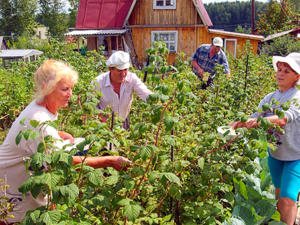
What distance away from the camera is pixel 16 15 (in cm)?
3509

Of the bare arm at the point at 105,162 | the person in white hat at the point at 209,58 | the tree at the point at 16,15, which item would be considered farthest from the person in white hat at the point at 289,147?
Result: the tree at the point at 16,15

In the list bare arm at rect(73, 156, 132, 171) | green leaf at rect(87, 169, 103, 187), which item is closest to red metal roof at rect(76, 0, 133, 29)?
bare arm at rect(73, 156, 132, 171)

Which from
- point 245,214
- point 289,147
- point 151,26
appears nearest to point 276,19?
point 151,26

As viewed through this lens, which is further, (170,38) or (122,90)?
(170,38)

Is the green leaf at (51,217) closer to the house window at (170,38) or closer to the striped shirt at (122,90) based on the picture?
the striped shirt at (122,90)

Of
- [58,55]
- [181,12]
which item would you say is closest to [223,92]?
[58,55]

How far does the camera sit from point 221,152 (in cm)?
212

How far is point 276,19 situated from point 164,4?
11.7 m

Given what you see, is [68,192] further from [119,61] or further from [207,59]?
[207,59]

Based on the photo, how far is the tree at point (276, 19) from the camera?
2258cm

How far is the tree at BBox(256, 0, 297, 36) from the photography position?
22578 millimetres

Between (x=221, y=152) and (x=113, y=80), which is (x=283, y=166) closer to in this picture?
(x=221, y=152)

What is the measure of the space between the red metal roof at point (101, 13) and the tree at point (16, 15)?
20.6m

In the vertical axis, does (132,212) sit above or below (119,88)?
below
